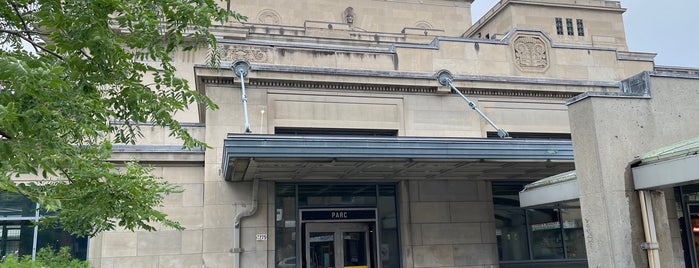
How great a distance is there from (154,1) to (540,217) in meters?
12.8

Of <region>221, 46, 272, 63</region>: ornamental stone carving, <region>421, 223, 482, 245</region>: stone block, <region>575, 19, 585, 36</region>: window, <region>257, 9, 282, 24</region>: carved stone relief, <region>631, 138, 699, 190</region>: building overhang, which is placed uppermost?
<region>575, 19, 585, 36</region>: window

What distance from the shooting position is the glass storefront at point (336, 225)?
556 inches

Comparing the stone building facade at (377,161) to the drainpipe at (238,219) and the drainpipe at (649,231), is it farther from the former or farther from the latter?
the drainpipe at (649,231)

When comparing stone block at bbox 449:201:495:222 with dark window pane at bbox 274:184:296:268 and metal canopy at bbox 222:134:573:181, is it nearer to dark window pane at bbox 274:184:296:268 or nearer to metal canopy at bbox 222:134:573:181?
metal canopy at bbox 222:134:573:181

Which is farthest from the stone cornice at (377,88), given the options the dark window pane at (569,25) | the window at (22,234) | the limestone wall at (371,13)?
the dark window pane at (569,25)

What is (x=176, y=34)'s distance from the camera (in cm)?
674

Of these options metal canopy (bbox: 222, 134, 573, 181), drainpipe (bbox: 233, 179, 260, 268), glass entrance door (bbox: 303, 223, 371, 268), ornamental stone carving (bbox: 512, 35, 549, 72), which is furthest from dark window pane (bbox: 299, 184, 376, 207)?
ornamental stone carving (bbox: 512, 35, 549, 72)

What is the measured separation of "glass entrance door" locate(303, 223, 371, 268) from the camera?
14.5 m

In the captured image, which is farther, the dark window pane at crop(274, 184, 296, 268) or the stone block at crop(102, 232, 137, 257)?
the dark window pane at crop(274, 184, 296, 268)

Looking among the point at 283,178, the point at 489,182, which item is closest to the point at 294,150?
the point at 283,178

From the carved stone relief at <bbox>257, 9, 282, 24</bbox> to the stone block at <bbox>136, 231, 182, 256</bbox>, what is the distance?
18969 mm

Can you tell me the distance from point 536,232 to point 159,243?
33.8 ft

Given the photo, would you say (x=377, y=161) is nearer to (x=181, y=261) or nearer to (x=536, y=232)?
(x=181, y=261)

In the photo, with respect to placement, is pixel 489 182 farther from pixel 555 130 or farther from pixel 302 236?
pixel 302 236
